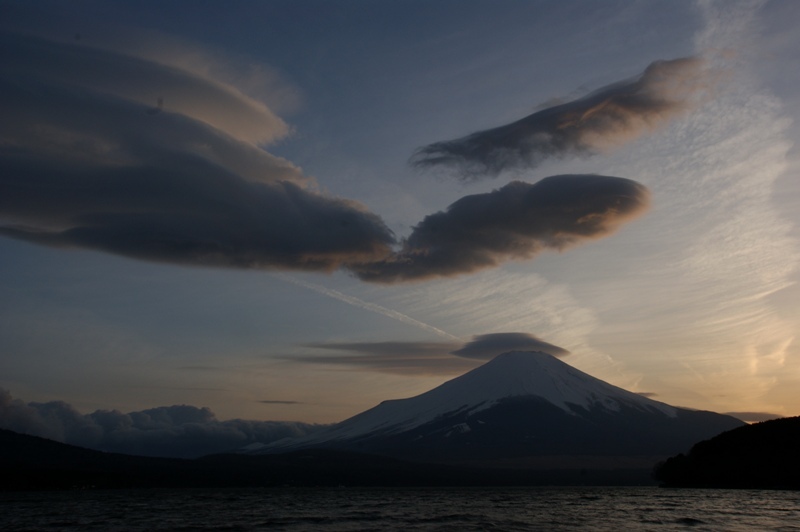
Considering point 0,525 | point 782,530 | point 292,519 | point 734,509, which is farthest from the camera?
point 734,509

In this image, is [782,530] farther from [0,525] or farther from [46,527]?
[0,525]

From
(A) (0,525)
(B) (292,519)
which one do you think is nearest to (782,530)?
(B) (292,519)

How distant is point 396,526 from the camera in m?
113

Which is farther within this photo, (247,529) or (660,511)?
(660,511)

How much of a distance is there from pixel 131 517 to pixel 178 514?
14895mm

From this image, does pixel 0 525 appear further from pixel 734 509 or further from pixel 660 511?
pixel 734 509

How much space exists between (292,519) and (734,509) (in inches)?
3449

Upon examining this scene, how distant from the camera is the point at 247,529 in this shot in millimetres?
111688

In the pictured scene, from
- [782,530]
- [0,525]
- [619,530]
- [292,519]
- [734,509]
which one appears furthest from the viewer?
[734,509]

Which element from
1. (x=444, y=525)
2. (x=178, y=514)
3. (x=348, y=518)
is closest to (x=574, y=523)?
(x=444, y=525)

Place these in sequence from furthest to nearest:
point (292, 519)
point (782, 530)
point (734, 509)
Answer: point (734, 509) → point (292, 519) → point (782, 530)

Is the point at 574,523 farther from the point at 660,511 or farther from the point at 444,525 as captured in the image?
the point at 660,511

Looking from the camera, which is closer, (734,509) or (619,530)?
(619,530)

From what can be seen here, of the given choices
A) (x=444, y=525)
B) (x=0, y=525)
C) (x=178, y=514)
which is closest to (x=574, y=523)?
(x=444, y=525)
